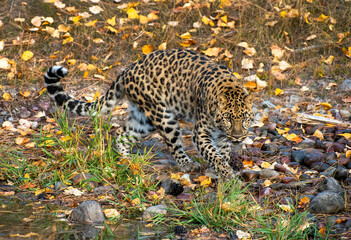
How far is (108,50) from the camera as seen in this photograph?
28.8 feet

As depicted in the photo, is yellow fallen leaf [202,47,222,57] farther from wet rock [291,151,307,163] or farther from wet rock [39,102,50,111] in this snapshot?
wet rock [291,151,307,163]

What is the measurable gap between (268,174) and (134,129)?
185cm

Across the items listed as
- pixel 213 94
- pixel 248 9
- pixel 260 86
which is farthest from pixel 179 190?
pixel 248 9

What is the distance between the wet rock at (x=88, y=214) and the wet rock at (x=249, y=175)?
169cm

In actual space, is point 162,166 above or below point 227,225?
below

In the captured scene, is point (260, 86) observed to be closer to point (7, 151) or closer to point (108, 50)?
point (108, 50)

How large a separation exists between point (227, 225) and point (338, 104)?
3947 millimetres

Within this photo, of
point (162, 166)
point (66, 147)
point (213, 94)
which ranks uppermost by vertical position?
point (213, 94)

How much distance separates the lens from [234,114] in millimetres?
5285

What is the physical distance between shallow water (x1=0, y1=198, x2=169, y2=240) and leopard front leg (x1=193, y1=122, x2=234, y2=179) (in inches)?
49.5

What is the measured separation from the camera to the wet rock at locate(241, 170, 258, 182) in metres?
5.50

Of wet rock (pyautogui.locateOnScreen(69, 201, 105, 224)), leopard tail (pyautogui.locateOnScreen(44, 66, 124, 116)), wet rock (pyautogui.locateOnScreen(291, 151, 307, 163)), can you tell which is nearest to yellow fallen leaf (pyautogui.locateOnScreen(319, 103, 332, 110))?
wet rock (pyautogui.locateOnScreen(291, 151, 307, 163))

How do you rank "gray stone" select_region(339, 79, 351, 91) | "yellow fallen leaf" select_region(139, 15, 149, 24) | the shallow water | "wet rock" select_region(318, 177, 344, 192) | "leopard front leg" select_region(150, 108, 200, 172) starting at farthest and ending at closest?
1. "yellow fallen leaf" select_region(139, 15, 149, 24)
2. "gray stone" select_region(339, 79, 351, 91)
3. "leopard front leg" select_region(150, 108, 200, 172)
4. "wet rock" select_region(318, 177, 344, 192)
5. the shallow water

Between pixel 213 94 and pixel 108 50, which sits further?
pixel 108 50
